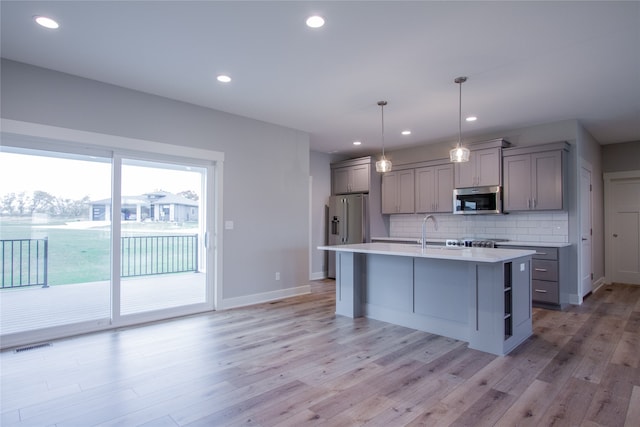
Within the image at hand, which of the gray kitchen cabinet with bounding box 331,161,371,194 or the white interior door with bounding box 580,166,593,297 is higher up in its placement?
the gray kitchen cabinet with bounding box 331,161,371,194

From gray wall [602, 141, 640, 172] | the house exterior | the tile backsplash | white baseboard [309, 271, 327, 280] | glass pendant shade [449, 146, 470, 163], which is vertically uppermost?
gray wall [602, 141, 640, 172]

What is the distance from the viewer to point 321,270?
7.45 metres

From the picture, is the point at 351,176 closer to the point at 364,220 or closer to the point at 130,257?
the point at 364,220

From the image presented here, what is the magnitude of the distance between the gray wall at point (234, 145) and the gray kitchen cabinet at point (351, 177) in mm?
1568

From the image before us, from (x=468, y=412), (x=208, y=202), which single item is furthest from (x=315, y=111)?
(x=468, y=412)

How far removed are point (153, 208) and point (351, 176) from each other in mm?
4034

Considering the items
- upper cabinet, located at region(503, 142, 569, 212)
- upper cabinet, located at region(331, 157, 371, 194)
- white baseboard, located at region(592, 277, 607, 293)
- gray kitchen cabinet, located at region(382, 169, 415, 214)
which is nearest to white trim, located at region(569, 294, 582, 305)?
white baseboard, located at region(592, 277, 607, 293)

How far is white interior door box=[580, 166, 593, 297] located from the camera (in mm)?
5254

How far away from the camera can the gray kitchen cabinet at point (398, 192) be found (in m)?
6.67

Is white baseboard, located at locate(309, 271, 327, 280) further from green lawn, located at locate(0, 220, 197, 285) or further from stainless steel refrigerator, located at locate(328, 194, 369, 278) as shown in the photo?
green lawn, located at locate(0, 220, 197, 285)

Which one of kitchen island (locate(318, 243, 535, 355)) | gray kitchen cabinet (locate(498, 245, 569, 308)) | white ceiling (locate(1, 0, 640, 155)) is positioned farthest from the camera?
gray kitchen cabinet (locate(498, 245, 569, 308))

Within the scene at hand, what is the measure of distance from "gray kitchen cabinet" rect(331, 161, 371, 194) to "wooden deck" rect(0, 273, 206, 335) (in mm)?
3626

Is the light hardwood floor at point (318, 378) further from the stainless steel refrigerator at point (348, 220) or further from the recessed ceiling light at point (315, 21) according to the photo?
the stainless steel refrigerator at point (348, 220)

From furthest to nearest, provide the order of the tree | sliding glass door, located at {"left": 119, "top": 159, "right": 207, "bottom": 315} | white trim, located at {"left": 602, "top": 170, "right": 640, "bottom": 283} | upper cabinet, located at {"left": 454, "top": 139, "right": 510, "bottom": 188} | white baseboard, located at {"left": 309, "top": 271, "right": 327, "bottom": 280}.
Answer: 1. white baseboard, located at {"left": 309, "top": 271, "right": 327, "bottom": 280}
2. white trim, located at {"left": 602, "top": 170, "right": 640, "bottom": 283}
3. upper cabinet, located at {"left": 454, "top": 139, "right": 510, "bottom": 188}
4. the tree
5. sliding glass door, located at {"left": 119, "top": 159, "right": 207, "bottom": 315}
